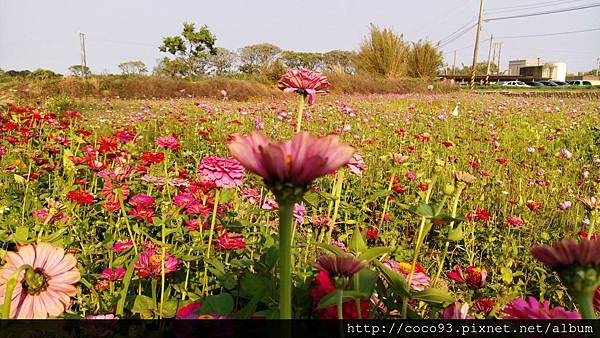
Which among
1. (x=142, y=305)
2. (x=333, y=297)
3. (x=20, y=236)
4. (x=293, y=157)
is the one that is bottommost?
(x=142, y=305)

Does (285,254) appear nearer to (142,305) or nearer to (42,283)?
(42,283)

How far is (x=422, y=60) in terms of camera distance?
18141 mm

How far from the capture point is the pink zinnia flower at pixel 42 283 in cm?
47

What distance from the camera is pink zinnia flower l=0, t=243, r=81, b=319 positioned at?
1.54 ft

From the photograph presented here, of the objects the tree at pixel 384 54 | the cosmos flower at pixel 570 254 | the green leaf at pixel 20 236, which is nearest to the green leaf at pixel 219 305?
the cosmos flower at pixel 570 254

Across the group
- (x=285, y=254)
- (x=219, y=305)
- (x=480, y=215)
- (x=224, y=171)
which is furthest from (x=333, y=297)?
(x=480, y=215)

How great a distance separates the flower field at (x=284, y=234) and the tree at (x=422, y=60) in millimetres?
15729

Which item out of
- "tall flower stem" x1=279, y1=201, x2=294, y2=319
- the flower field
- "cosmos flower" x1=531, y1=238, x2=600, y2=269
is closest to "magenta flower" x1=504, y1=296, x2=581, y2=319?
the flower field

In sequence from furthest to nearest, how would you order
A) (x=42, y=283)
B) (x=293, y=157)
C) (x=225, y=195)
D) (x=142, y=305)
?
(x=225, y=195) → (x=142, y=305) → (x=42, y=283) → (x=293, y=157)

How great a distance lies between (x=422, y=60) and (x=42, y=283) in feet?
63.3

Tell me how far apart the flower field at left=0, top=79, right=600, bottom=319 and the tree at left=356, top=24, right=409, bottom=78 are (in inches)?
558

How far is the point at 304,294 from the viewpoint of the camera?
78 cm

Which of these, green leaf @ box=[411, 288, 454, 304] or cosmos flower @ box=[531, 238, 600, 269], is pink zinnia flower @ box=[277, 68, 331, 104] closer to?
green leaf @ box=[411, 288, 454, 304]

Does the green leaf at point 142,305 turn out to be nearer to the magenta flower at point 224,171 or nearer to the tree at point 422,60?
the magenta flower at point 224,171
